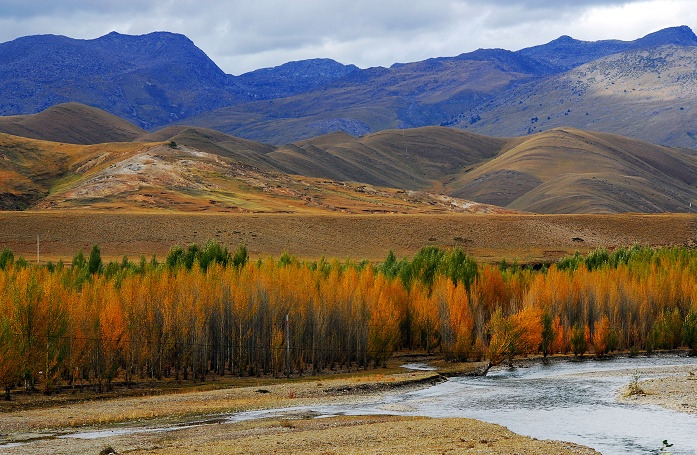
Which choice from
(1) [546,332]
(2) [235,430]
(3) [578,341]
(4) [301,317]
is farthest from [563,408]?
(3) [578,341]

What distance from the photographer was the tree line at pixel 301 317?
60.3 metres

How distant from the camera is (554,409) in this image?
51.8 m

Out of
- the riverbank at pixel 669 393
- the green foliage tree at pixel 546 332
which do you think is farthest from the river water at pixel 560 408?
the green foliage tree at pixel 546 332

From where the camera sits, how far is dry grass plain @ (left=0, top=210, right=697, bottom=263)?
487ft

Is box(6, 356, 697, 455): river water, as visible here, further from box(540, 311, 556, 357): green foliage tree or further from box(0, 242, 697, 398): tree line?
box(0, 242, 697, 398): tree line

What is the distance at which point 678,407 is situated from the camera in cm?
5091

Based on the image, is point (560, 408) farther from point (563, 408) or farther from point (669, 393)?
point (669, 393)

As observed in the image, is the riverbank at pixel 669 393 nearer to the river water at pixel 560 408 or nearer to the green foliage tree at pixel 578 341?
the river water at pixel 560 408

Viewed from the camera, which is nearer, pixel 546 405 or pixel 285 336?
pixel 546 405

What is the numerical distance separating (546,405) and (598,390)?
25.2ft

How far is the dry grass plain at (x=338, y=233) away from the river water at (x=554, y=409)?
263 feet

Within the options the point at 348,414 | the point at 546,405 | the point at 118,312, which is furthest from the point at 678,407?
the point at 118,312

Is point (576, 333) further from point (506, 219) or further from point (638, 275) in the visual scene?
point (506, 219)

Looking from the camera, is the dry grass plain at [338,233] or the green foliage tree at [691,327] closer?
the green foliage tree at [691,327]
